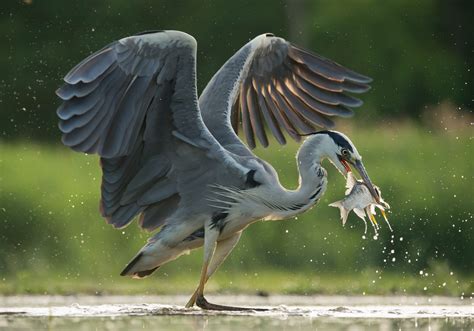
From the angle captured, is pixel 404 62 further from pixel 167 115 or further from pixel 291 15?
pixel 167 115

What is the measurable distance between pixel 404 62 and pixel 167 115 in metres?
15.1

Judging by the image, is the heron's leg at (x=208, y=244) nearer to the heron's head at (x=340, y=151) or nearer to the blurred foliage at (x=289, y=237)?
the heron's head at (x=340, y=151)

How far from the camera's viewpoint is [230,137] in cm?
1041

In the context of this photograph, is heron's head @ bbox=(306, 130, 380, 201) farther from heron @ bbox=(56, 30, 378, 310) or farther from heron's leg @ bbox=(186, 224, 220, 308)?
heron's leg @ bbox=(186, 224, 220, 308)

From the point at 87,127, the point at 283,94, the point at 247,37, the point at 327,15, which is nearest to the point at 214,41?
the point at 247,37

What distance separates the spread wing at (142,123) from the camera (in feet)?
31.5

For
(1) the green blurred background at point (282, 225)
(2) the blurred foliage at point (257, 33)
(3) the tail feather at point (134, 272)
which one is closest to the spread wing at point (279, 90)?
(3) the tail feather at point (134, 272)

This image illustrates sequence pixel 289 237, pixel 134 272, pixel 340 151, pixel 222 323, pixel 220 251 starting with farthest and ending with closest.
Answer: pixel 289 237, pixel 220 251, pixel 134 272, pixel 340 151, pixel 222 323

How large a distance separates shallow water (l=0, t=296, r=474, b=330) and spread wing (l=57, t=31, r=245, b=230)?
66 centimetres

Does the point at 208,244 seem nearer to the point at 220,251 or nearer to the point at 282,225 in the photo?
the point at 220,251

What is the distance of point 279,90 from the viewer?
11211mm

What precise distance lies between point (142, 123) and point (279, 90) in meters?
1.59

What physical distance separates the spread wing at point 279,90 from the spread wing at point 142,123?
1.72 feet

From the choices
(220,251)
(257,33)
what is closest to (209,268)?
(220,251)
